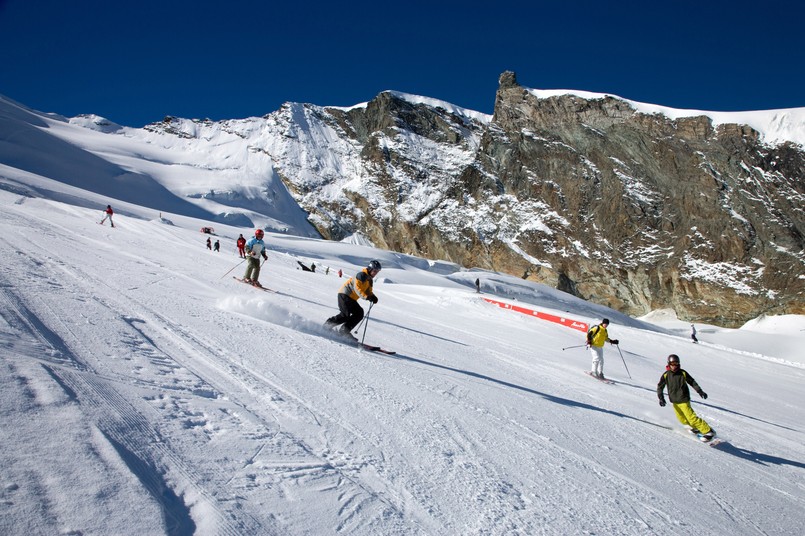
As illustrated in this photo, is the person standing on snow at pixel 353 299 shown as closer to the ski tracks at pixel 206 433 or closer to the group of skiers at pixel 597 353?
the group of skiers at pixel 597 353

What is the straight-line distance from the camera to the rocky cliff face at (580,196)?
67.4 m

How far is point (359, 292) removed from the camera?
753 centimetres

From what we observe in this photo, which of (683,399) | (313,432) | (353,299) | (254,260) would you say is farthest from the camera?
(254,260)

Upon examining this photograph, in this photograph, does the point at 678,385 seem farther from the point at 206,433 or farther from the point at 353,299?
the point at 206,433

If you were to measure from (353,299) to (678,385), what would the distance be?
16.9 feet

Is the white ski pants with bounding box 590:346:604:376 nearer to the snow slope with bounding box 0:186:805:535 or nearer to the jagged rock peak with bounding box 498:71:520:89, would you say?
the snow slope with bounding box 0:186:805:535

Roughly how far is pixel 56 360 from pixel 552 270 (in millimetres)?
80883

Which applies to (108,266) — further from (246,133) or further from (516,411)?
(246,133)

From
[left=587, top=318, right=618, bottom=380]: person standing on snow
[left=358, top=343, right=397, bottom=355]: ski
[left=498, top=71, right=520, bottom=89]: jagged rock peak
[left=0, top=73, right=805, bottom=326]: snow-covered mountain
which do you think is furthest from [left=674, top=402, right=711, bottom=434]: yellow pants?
[left=498, top=71, right=520, bottom=89]: jagged rock peak

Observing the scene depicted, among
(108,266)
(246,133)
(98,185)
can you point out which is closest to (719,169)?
(108,266)

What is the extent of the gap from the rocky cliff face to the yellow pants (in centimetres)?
7107

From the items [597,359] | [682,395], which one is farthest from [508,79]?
[682,395]

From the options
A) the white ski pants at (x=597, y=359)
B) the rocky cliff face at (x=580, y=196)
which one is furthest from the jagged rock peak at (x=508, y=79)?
the white ski pants at (x=597, y=359)

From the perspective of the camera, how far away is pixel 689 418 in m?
6.34
